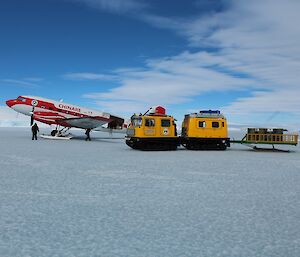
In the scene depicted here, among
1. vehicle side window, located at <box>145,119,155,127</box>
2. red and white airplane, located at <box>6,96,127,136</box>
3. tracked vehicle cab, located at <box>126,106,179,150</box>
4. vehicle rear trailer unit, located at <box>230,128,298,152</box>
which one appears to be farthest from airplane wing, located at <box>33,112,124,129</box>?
vehicle rear trailer unit, located at <box>230,128,298,152</box>

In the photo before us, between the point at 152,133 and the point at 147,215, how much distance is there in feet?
47.9

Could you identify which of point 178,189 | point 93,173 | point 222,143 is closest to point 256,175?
point 178,189

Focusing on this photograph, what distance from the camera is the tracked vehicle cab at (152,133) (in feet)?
64.9

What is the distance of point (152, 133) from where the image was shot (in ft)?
65.7

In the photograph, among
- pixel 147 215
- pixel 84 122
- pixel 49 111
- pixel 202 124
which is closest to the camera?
pixel 147 215

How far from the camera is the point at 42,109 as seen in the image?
30500 millimetres

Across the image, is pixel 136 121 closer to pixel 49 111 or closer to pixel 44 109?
pixel 49 111

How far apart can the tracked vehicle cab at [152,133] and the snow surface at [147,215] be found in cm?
998

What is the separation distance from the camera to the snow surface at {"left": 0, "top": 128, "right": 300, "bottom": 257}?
13.4 ft

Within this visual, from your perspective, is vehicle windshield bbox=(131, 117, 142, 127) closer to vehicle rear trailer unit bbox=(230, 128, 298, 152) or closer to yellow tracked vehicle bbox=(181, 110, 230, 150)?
yellow tracked vehicle bbox=(181, 110, 230, 150)

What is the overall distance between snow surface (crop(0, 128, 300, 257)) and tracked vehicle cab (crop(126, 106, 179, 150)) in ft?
32.8

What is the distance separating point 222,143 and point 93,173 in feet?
42.5

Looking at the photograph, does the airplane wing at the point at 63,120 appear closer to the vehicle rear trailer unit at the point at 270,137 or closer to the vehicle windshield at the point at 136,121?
the vehicle windshield at the point at 136,121

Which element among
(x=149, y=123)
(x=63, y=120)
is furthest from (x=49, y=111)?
(x=149, y=123)
